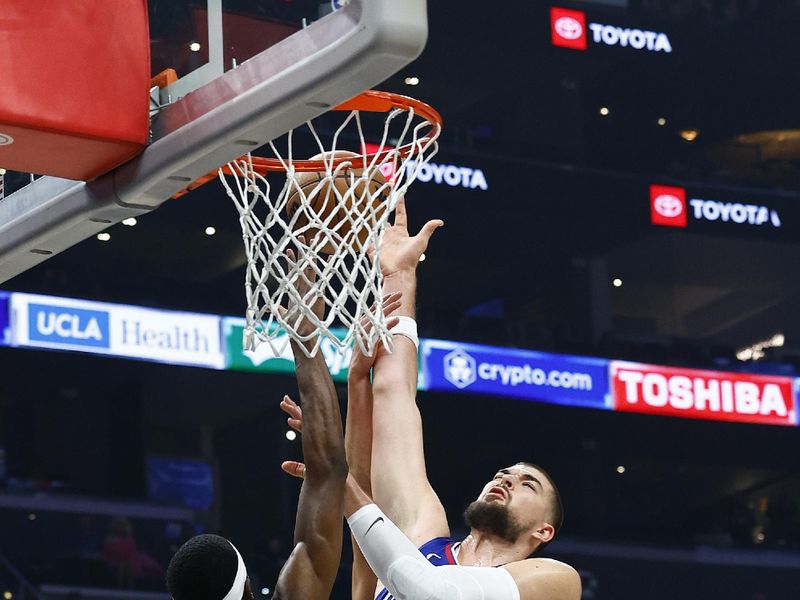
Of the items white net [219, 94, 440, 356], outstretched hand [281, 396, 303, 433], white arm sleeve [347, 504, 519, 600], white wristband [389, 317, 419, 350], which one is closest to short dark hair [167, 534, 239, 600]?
white arm sleeve [347, 504, 519, 600]

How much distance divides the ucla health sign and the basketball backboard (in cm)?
1096

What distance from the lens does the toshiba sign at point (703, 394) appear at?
17000 mm

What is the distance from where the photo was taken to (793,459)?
18766mm

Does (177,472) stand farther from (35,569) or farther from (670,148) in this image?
(670,148)

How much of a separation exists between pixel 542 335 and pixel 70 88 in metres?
14.5

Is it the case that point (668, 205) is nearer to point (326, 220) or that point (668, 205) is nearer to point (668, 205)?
point (668, 205)

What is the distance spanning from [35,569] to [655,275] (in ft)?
35.9

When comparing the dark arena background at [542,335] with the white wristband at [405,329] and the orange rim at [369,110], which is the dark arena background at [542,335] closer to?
the white wristband at [405,329]

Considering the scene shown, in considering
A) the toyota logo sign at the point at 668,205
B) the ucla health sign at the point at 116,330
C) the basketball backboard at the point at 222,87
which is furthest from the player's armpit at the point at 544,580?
the toyota logo sign at the point at 668,205

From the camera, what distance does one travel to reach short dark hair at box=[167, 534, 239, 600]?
93.9 inches

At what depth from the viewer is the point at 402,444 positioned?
3.58 metres

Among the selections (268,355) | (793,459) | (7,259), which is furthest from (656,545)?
(7,259)

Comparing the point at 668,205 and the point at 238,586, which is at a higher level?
the point at 668,205

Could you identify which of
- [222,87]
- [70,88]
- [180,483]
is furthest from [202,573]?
[180,483]
